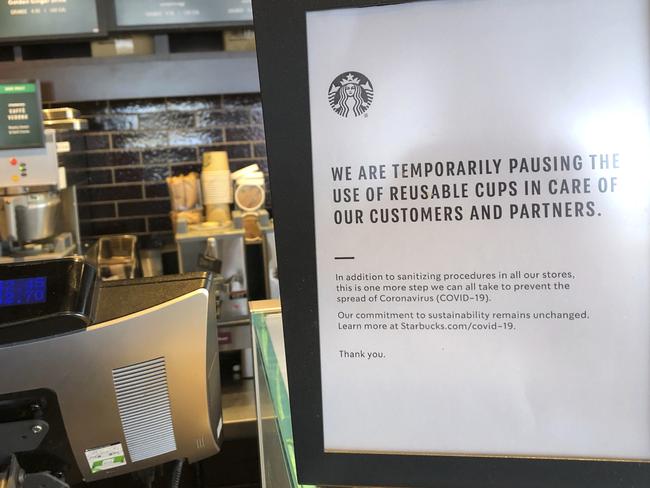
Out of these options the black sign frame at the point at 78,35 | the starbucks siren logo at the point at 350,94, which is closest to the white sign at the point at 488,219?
the starbucks siren logo at the point at 350,94

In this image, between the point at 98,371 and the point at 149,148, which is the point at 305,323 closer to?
the point at 98,371

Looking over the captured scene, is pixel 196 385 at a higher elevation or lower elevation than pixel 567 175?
lower

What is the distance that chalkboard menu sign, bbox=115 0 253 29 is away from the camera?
11.3 ft

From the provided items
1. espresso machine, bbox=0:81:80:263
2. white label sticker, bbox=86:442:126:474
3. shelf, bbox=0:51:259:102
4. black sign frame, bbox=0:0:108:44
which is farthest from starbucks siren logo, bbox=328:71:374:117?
black sign frame, bbox=0:0:108:44

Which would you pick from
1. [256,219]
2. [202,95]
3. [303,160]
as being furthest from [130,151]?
[303,160]

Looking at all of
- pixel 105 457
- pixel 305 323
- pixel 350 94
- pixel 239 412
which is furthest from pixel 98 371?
pixel 239 412

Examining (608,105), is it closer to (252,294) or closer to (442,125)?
(442,125)

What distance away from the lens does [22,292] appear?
876 millimetres

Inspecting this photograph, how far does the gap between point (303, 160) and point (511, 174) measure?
0.53 ft

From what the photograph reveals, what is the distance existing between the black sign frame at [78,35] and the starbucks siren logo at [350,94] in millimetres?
3240

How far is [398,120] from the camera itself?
527 mm

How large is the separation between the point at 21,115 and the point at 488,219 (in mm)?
2669

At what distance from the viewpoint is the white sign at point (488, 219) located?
51 cm

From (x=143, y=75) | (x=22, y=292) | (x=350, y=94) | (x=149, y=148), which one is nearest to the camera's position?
(x=350, y=94)
